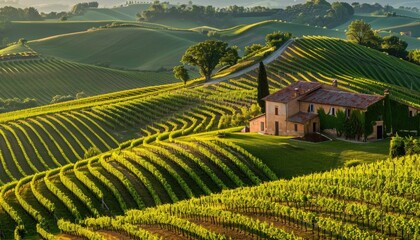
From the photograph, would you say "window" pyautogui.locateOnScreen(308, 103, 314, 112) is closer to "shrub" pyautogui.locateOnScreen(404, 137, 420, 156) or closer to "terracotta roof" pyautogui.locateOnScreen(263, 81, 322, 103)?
"terracotta roof" pyautogui.locateOnScreen(263, 81, 322, 103)

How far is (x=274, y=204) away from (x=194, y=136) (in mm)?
39063

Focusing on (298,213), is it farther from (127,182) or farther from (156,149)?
(156,149)

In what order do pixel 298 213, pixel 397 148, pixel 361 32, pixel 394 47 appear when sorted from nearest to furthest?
1. pixel 298 213
2. pixel 397 148
3. pixel 394 47
4. pixel 361 32

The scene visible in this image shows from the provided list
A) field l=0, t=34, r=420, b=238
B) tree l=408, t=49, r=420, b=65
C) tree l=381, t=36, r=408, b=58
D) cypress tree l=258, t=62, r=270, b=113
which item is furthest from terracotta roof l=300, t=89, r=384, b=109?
tree l=381, t=36, r=408, b=58

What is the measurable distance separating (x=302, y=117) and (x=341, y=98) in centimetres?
600

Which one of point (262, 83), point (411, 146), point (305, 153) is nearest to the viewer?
point (411, 146)

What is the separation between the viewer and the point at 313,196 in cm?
5934

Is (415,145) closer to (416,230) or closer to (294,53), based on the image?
(416,230)

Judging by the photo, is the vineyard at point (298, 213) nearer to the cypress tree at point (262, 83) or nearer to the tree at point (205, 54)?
the cypress tree at point (262, 83)

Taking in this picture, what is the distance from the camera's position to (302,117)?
298 feet

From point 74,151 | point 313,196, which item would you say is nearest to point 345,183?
point 313,196

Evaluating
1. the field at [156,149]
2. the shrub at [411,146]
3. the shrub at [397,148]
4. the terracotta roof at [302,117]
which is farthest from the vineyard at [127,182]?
the shrub at [411,146]

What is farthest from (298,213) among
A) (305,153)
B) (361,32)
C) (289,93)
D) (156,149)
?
(361,32)

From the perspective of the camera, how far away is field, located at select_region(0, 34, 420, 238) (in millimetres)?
72438
